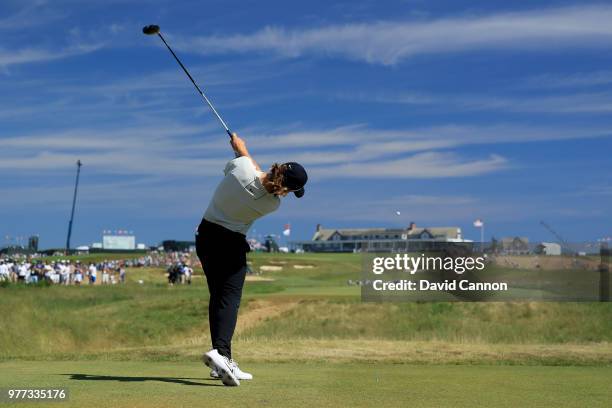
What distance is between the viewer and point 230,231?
26.2 ft

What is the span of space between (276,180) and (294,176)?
17 cm

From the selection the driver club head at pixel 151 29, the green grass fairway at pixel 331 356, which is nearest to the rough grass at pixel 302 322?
the green grass fairway at pixel 331 356

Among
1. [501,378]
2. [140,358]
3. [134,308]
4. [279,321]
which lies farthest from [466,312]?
[501,378]

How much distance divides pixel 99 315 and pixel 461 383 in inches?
1076

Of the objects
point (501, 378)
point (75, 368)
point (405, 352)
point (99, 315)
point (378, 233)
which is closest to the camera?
point (501, 378)

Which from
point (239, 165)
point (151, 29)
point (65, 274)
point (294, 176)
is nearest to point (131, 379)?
point (239, 165)

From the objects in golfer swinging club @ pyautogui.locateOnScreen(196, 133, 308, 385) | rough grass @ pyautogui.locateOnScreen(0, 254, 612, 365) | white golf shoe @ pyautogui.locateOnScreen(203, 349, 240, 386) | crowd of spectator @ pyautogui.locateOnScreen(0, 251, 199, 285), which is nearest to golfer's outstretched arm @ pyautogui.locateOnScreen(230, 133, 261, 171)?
golfer swinging club @ pyautogui.locateOnScreen(196, 133, 308, 385)

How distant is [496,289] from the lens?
3250 centimetres

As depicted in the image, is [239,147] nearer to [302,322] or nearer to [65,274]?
[302,322]

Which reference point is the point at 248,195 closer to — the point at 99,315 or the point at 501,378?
the point at 501,378

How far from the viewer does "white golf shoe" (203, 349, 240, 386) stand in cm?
743

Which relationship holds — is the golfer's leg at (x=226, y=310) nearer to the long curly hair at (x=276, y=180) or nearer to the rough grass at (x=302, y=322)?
the long curly hair at (x=276, y=180)

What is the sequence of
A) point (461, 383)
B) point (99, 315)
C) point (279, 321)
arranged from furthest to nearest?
1. point (99, 315)
2. point (279, 321)
3. point (461, 383)

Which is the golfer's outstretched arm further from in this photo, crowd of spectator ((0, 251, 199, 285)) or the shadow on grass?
crowd of spectator ((0, 251, 199, 285))
